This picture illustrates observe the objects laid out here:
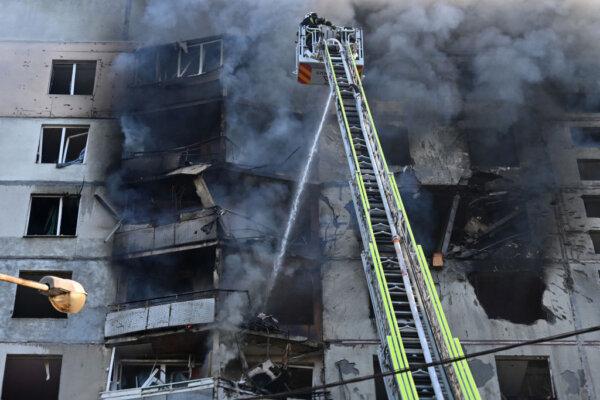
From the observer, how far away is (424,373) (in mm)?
11383

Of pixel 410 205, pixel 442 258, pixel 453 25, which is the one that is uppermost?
pixel 453 25

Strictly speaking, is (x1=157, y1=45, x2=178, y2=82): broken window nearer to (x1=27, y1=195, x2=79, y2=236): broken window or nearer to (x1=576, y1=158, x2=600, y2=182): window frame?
(x1=27, y1=195, x2=79, y2=236): broken window

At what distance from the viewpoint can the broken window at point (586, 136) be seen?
2441cm

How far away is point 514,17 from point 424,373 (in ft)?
62.2

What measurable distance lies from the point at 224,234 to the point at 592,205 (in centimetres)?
1156

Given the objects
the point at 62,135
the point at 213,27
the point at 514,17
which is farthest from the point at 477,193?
the point at 62,135

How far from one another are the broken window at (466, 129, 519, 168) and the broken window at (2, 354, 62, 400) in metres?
14.0

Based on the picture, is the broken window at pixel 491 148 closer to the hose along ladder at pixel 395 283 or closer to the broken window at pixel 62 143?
the hose along ladder at pixel 395 283

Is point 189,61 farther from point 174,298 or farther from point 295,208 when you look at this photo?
point 174,298

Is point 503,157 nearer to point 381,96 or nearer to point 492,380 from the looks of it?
point 381,96

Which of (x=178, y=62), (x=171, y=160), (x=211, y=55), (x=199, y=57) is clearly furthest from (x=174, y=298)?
(x=211, y=55)

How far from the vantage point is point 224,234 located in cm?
2062

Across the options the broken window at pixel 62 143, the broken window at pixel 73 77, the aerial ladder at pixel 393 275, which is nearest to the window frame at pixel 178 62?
the broken window at pixel 73 77

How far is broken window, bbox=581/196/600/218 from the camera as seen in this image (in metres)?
23.1
